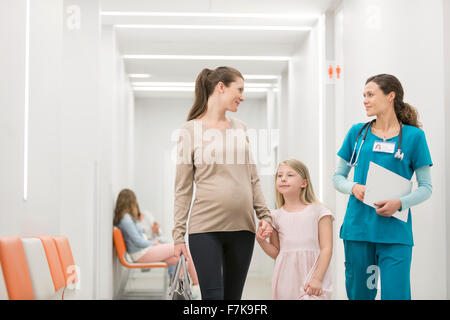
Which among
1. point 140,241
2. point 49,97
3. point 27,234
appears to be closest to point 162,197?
point 140,241

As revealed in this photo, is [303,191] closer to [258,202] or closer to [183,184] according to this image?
[258,202]

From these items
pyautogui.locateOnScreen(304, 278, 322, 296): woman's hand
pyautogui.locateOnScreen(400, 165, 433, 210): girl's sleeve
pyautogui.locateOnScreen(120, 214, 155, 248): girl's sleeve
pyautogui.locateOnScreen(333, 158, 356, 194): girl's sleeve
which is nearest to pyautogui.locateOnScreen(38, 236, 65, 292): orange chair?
pyautogui.locateOnScreen(304, 278, 322, 296): woman's hand

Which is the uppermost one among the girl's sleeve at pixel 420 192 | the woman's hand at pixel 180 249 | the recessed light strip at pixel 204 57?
the recessed light strip at pixel 204 57

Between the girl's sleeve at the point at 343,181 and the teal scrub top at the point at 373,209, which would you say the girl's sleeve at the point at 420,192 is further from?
the girl's sleeve at the point at 343,181

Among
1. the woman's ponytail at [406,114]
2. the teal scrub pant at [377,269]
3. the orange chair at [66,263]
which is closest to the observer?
the teal scrub pant at [377,269]

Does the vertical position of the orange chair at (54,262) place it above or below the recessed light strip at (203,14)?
below

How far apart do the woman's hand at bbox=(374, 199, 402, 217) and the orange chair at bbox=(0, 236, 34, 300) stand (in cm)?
134

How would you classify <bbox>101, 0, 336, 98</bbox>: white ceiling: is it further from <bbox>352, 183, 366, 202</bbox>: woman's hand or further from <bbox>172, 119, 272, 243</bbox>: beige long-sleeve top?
<bbox>352, 183, 366, 202</bbox>: woman's hand

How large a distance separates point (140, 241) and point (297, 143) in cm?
170

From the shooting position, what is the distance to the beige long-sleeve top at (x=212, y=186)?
88.3 inches

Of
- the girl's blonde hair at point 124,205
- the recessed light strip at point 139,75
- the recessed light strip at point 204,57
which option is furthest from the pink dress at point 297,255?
the girl's blonde hair at point 124,205

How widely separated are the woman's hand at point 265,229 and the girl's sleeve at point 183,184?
292 mm

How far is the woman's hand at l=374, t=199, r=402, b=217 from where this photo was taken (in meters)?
2.20

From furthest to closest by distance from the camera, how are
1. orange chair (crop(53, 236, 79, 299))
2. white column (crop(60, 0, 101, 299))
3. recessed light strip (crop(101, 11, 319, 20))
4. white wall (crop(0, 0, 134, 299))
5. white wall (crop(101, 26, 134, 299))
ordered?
1. white wall (crop(101, 26, 134, 299))
2. white column (crop(60, 0, 101, 299))
3. recessed light strip (crop(101, 11, 319, 20))
4. orange chair (crop(53, 236, 79, 299))
5. white wall (crop(0, 0, 134, 299))
